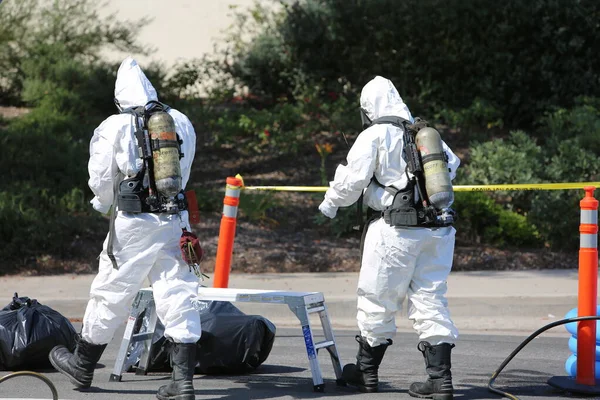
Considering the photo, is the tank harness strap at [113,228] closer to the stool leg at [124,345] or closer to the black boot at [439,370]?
the stool leg at [124,345]

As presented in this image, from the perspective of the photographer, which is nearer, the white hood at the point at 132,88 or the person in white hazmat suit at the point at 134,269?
the person in white hazmat suit at the point at 134,269

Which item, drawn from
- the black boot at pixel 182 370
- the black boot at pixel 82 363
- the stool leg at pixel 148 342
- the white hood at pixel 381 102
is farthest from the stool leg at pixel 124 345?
the white hood at pixel 381 102

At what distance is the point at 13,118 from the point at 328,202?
8.74 metres

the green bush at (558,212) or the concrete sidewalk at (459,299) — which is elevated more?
the green bush at (558,212)

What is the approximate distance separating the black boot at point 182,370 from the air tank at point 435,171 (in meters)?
1.57

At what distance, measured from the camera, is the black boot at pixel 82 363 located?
5781mm

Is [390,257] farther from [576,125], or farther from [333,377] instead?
[576,125]

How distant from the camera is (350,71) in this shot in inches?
559

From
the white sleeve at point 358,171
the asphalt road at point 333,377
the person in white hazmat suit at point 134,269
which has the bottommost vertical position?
the asphalt road at point 333,377

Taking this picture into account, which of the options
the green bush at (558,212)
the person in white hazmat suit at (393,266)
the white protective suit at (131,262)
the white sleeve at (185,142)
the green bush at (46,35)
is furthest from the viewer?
the green bush at (46,35)

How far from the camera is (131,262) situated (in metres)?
5.61

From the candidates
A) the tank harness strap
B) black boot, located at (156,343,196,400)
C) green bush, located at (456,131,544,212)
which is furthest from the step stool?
green bush, located at (456,131,544,212)

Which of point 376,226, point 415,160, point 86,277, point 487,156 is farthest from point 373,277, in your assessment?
point 487,156

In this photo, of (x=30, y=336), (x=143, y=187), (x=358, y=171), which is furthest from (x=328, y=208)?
(x=30, y=336)
